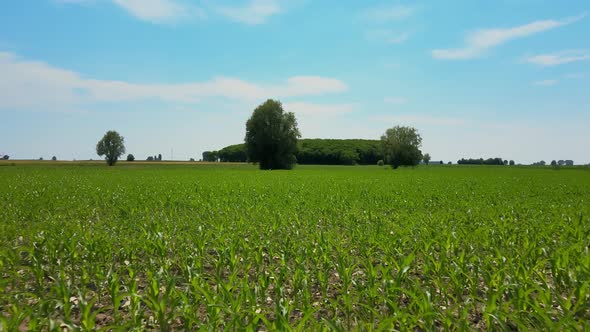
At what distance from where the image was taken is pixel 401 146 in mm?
105562

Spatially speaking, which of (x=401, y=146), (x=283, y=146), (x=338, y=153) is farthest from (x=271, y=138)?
(x=338, y=153)

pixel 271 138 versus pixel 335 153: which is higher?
pixel 271 138

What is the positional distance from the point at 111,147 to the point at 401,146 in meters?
112

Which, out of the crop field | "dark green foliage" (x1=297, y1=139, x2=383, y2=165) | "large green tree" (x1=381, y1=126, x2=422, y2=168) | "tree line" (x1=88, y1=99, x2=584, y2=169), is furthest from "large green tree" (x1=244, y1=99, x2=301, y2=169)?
the crop field

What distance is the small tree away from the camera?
Result: 145 meters

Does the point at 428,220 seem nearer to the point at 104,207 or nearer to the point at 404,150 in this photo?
the point at 104,207

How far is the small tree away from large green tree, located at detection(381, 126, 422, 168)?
105 meters

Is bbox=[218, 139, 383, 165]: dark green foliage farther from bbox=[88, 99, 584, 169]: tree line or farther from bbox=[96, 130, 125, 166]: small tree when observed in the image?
bbox=[96, 130, 125, 166]: small tree

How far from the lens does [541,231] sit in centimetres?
882

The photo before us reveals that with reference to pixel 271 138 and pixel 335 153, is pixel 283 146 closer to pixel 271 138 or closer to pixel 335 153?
pixel 271 138

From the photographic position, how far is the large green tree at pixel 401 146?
10512 centimetres

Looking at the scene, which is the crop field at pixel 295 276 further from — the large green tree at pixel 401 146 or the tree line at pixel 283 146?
the large green tree at pixel 401 146

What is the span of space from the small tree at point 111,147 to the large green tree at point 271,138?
278 ft

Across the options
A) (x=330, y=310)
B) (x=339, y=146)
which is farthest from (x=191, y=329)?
(x=339, y=146)
